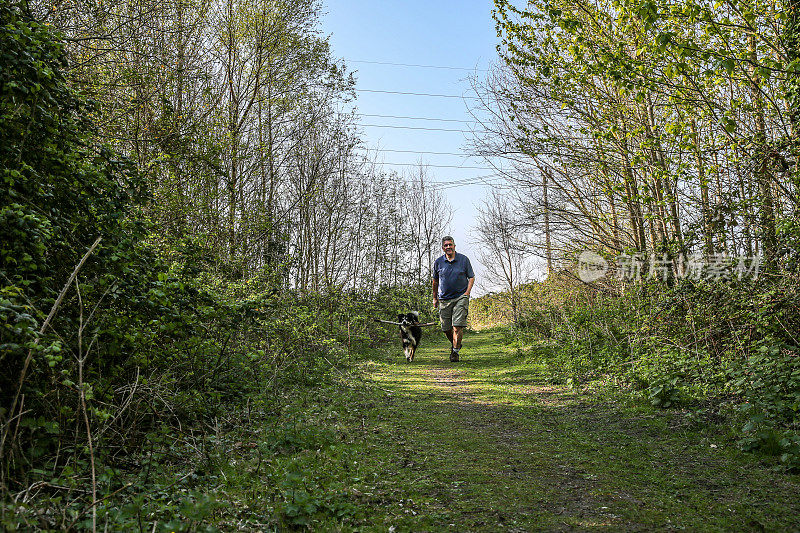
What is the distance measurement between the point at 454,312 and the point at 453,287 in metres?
0.55

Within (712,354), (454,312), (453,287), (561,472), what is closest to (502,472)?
(561,472)

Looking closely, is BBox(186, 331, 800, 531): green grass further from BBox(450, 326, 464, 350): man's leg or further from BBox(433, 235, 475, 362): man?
BBox(450, 326, 464, 350): man's leg

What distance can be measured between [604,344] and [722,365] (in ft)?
10.5

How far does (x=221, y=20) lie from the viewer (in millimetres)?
12656

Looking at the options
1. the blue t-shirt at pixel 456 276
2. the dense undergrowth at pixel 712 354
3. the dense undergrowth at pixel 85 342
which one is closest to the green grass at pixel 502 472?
the dense undergrowth at pixel 85 342

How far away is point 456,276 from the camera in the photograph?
1092 centimetres

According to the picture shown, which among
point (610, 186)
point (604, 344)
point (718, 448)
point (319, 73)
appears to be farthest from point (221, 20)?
point (718, 448)

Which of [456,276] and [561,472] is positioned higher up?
[456,276]

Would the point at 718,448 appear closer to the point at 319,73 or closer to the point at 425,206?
the point at 319,73

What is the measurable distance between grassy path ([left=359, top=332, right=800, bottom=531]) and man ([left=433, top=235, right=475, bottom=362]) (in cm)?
439

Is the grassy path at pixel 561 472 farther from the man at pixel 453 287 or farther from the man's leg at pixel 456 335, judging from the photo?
the man's leg at pixel 456 335

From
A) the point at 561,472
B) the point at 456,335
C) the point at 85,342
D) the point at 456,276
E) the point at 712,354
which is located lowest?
the point at 561,472

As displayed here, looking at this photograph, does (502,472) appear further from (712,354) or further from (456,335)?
(456,335)

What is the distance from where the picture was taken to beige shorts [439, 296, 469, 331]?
1068cm
